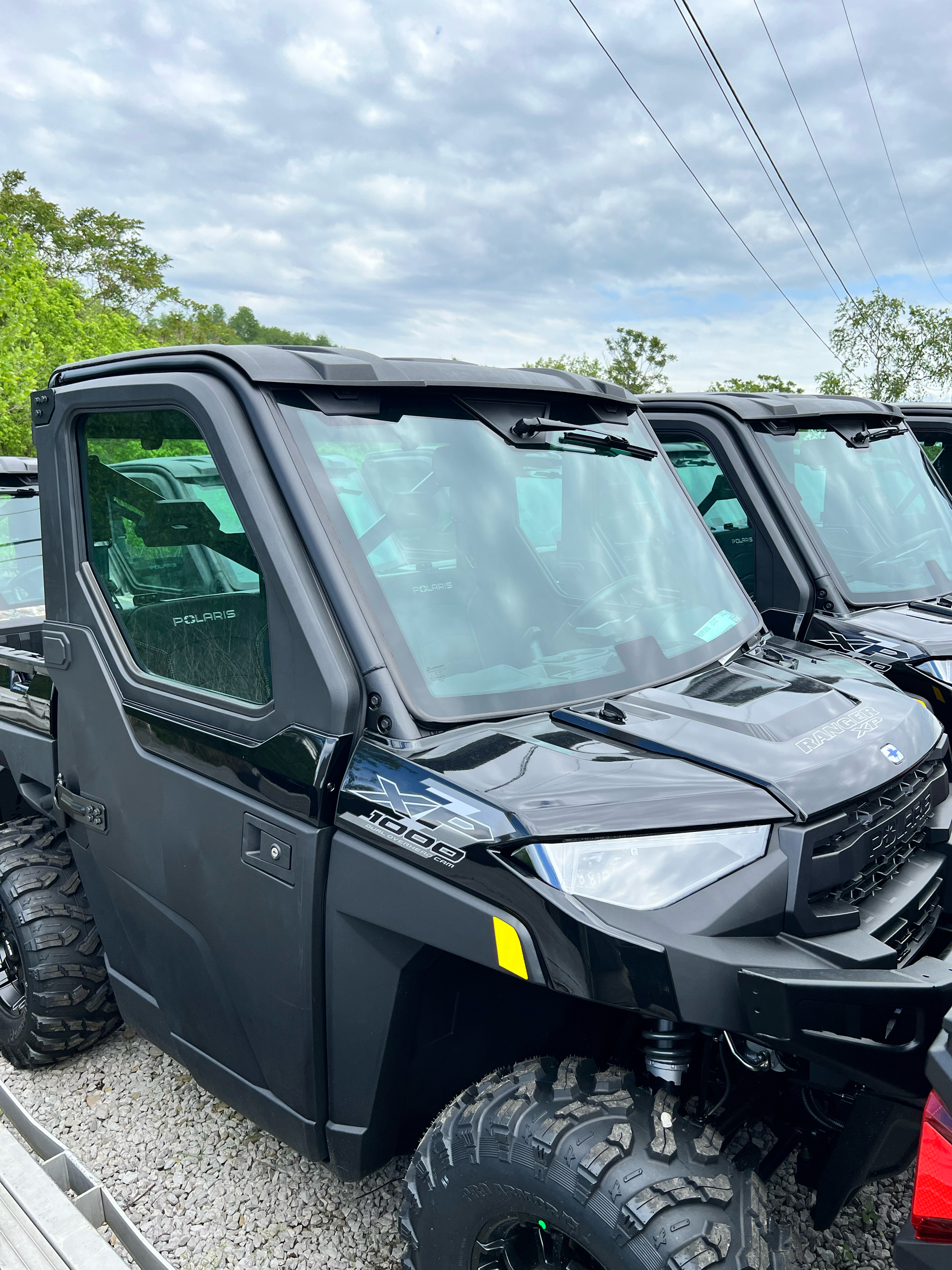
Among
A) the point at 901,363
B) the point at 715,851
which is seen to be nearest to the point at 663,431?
the point at 715,851

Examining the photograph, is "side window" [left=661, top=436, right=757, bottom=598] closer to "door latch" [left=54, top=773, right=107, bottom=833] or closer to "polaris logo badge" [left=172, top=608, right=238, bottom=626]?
"polaris logo badge" [left=172, top=608, right=238, bottom=626]

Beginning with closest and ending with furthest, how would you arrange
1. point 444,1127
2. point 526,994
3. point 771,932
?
1. point 771,932
2. point 444,1127
3. point 526,994

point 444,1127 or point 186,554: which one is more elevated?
point 186,554

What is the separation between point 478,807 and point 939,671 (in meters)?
2.88

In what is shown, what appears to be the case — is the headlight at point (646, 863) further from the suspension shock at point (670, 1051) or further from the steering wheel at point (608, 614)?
the steering wheel at point (608, 614)

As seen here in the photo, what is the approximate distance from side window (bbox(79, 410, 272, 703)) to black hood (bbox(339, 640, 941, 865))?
46 cm

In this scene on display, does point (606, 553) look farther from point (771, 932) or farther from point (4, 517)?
point (4, 517)

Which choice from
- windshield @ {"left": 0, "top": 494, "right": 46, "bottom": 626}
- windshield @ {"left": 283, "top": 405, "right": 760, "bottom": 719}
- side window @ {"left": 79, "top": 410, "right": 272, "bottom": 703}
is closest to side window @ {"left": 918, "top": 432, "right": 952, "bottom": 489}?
windshield @ {"left": 283, "top": 405, "right": 760, "bottom": 719}

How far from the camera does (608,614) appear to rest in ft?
7.62

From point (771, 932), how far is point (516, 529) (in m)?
1.05

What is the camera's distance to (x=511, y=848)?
1628 mm

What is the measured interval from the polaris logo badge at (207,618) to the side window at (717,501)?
116 inches

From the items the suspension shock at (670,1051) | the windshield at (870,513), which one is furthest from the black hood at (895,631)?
the suspension shock at (670,1051)

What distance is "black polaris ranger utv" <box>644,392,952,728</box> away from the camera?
4480mm
